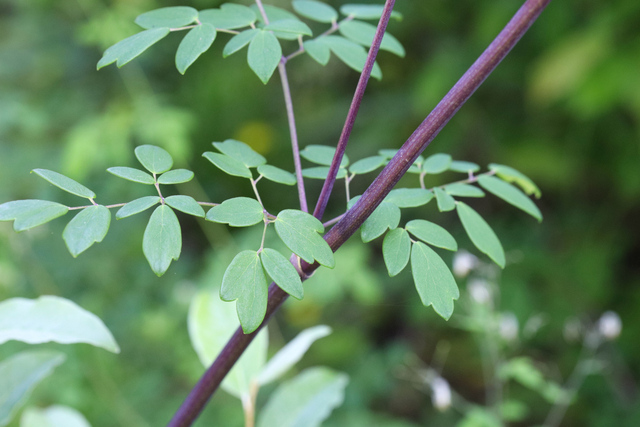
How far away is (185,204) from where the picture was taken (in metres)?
0.33

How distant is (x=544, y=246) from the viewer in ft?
5.96

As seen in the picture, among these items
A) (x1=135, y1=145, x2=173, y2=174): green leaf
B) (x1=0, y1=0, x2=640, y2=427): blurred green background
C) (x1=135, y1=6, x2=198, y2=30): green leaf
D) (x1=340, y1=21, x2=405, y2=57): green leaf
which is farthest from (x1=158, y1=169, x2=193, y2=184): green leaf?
(x1=0, y1=0, x2=640, y2=427): blurred green background

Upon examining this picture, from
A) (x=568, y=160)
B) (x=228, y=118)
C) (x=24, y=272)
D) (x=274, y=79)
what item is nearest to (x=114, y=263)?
(x=24, y=272)

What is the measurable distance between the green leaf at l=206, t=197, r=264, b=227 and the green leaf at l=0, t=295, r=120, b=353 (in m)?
0.19

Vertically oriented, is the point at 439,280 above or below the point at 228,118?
above

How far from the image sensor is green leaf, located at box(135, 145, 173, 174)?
1.17 feet

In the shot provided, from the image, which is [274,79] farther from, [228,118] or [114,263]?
[114,263]

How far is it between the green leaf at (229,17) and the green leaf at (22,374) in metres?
0.33

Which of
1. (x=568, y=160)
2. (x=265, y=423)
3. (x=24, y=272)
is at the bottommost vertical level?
(x=24, y=272)

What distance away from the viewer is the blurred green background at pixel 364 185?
1.45m

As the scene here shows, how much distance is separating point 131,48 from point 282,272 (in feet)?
0.59

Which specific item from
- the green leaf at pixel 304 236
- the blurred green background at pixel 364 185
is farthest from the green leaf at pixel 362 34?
the blurred green background at pixel 364 185

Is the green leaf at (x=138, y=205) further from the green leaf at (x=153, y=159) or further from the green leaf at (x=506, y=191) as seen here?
the green leaf at (x=506, y=191)

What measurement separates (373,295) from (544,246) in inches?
27.4
